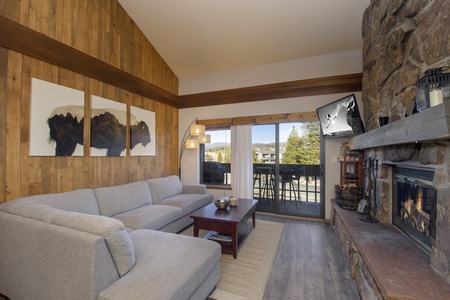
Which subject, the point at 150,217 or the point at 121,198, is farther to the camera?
the point at 121,198

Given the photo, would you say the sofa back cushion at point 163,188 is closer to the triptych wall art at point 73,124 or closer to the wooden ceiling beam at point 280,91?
the triptych wall art at point 73,124

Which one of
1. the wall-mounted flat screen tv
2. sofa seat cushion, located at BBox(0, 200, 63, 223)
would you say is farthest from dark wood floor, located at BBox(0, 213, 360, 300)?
sofa seat cushion, located at BBox(0, 200, 63, 223)

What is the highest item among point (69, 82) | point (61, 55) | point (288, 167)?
point (61, 55)

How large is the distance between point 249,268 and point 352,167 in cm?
269

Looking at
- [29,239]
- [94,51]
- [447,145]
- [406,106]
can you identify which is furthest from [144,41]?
[447,145]

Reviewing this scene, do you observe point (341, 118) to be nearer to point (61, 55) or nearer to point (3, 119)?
point (61, 55)

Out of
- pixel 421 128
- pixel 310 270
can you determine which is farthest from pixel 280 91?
pixel 310 270

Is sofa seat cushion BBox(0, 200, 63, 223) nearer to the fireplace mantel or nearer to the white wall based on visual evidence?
the fireplace mantel

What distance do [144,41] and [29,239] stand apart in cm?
388

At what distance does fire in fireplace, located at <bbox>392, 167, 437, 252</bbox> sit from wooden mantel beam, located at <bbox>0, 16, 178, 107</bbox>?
13.9 ft

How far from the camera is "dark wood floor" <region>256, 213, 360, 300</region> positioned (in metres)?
1.88

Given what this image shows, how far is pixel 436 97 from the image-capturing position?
4.54 feet

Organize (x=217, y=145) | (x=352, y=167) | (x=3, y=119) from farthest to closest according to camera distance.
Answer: (x=217, y=145) < (x=352, y=167) < (x=3, y=119)

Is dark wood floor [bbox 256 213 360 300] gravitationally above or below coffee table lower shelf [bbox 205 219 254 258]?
below
